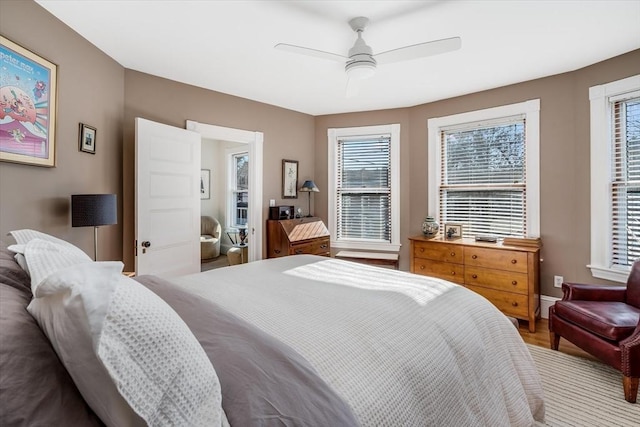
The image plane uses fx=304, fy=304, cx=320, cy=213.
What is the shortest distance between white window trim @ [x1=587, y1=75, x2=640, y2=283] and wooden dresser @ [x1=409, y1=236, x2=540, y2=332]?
0.51 meters

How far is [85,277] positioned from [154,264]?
9.17ft

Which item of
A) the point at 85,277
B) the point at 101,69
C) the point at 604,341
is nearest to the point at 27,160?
the point at 101,69

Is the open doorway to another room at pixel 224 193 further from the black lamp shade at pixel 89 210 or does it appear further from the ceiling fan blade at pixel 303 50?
the ceiling fan blade at pixel 303 50

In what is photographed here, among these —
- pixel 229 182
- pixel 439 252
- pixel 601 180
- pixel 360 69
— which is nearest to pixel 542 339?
pixel 439 252

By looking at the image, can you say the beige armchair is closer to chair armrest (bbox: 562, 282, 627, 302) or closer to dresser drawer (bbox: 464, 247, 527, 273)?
dresser drawer (bbox: 464, 247, 527, 273)

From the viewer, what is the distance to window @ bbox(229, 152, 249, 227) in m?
6.26

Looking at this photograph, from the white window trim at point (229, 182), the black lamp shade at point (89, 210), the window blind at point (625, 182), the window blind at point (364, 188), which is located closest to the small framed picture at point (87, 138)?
the black lamp shade at point (89, 210)

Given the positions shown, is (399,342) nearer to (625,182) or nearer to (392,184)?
(625,182)

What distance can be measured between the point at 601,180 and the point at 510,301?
1.47 meters

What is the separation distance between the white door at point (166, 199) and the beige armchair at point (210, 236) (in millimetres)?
2412

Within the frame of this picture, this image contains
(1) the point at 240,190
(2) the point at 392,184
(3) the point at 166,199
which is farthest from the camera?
(1) the point at 240,190

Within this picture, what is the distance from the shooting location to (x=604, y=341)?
6.98 feet

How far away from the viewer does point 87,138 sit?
8.37 ft

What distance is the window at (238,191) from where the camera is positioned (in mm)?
6258
